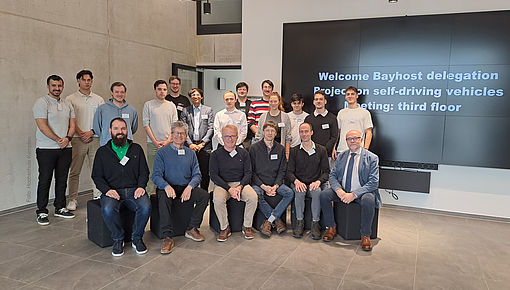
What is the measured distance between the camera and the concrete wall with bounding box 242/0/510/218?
482cm

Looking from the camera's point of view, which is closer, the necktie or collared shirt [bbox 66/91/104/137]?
the necktie

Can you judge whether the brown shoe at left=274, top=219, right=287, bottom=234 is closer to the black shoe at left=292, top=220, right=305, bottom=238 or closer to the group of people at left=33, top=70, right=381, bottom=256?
the group of people at left=33, top=70, right=381, bottom=256

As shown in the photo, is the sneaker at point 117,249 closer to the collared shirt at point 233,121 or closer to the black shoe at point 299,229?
the black shoe at point 299,229

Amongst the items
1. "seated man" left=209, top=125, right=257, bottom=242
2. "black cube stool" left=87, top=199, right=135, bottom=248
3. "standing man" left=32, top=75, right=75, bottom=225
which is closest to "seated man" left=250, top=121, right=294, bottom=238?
"seated man" left=209, top=125, right=257, bottom=242

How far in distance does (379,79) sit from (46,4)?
4487 millimetres

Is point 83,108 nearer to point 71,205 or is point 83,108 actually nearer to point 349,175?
point 71,205

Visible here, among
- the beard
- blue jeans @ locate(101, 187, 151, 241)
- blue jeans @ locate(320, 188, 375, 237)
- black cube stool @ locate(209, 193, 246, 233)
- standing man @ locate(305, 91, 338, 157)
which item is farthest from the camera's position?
standing man @ locate(305, 91, 338, 157)

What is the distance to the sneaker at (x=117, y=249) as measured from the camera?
3.54 meters

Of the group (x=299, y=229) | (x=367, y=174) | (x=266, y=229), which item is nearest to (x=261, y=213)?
(x=266, y=229)

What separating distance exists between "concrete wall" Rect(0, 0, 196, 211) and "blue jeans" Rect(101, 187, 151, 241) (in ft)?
6.33

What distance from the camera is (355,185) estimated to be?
4074 mm

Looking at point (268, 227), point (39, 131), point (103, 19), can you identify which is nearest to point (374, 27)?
point (268, 227)

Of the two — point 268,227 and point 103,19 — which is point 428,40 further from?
point 103,19

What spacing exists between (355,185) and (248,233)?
126 cm
